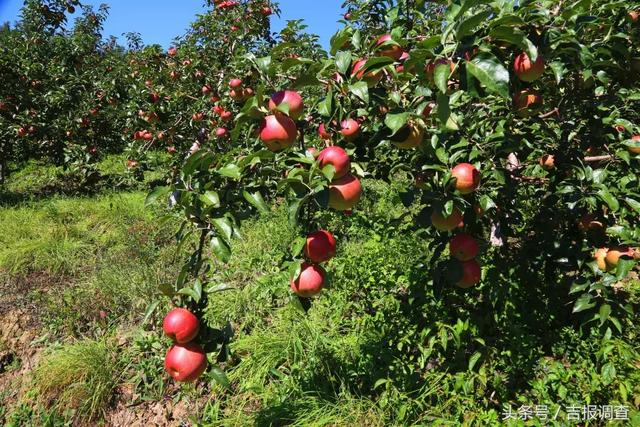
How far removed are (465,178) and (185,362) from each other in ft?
3.10

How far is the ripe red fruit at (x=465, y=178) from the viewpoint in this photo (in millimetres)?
1319

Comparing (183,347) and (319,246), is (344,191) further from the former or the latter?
(183,347)

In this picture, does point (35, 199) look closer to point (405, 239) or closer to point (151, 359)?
point (151, 359)

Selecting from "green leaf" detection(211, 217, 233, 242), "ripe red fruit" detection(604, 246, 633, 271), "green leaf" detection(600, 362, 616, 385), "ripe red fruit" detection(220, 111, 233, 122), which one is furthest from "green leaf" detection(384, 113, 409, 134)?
"ripe red fruit" detection(220, 111, 233, 122)

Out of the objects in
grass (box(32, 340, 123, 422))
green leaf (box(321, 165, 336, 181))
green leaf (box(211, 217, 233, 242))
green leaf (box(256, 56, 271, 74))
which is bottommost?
grass (box(32, 340, 123, 422))

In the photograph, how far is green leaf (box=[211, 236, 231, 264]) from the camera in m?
1.09

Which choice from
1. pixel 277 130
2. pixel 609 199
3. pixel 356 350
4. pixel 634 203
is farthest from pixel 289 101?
pixel 356 350

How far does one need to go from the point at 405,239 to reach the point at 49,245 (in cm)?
338

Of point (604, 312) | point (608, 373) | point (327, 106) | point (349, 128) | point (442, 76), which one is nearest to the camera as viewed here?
point (442, 76)

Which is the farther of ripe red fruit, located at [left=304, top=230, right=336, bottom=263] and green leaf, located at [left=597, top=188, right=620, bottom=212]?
green leaf, located at [left=597, top=188, right=620, bottom=212]

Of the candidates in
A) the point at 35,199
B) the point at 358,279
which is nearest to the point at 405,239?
the point at 358,279

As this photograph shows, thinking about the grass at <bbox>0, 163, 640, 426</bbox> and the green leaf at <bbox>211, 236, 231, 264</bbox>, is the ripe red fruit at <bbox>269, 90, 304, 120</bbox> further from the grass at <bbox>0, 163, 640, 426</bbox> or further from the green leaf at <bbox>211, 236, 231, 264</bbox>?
the grass at <bbox>0, 163, 640, 426</bbox>

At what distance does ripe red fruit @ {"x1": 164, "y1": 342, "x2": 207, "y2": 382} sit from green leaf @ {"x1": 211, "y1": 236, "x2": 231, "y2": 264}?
33 cm

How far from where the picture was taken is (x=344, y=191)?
1.13m
